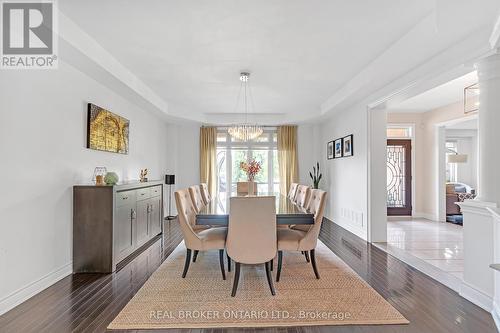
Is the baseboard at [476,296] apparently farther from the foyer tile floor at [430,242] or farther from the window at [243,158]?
the window at [243,158]

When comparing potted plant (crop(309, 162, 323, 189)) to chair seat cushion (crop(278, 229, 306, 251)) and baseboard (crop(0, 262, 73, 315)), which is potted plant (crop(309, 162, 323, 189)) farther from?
baseboard (crop(0, 262, 73, 315))

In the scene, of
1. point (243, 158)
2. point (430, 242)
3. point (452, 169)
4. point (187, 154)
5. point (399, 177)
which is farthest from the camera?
point (452, 169)

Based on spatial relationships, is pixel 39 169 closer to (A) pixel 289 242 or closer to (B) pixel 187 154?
(A) pixel 289 242

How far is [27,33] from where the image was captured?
8.82ft

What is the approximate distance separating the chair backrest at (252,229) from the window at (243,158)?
5026mm

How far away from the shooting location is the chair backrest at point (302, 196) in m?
3.90

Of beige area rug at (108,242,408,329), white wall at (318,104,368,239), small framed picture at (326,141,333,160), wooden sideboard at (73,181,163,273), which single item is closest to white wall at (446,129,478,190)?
small framed picture at (326,141,333,160)

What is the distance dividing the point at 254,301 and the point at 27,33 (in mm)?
3302

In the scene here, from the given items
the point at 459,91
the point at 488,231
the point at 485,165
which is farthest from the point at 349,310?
the point at 459,91

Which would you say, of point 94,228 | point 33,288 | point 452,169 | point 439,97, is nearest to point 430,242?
point 439,97

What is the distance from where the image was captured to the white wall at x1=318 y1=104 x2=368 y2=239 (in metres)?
4.99

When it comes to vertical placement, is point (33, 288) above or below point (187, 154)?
below

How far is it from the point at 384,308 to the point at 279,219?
118 centimetres

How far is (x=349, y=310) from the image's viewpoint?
2.41 m
